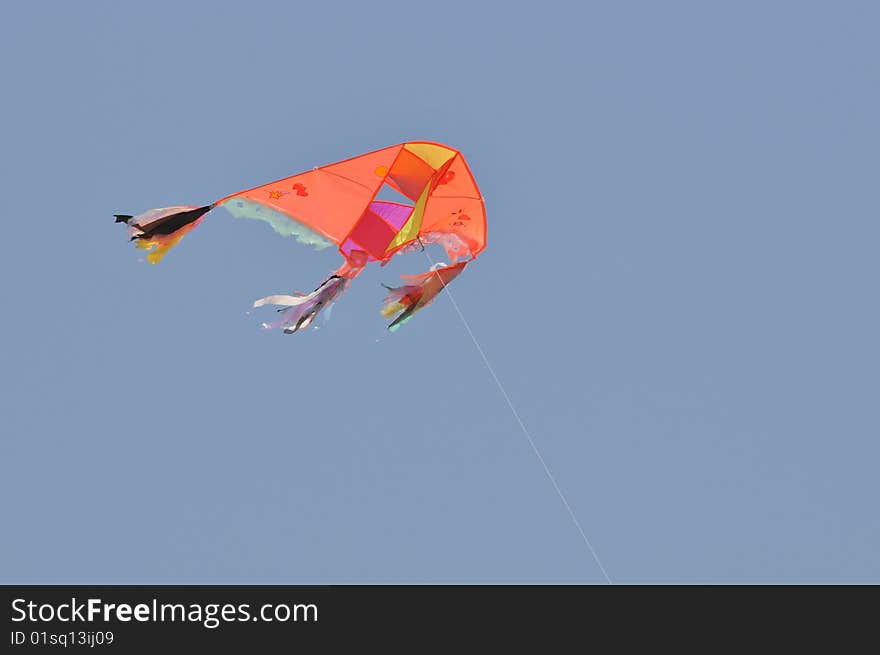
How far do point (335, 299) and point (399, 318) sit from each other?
1.29 metres

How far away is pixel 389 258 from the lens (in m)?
30.5

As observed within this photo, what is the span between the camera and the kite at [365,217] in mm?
29000

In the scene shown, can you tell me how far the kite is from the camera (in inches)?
1142

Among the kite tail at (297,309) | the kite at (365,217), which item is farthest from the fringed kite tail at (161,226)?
the kite tail at (297,309)

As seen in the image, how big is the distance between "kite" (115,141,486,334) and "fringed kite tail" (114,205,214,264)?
2 cm

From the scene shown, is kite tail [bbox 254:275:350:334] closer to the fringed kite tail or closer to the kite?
the kite

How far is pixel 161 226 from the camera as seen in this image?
2892cm

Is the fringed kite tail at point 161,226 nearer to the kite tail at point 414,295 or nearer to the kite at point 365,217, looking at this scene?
the kite at point 365,217

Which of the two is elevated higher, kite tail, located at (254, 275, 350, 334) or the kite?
the kite

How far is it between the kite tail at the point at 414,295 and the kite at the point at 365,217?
0.02 meters

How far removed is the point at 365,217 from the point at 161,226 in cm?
375

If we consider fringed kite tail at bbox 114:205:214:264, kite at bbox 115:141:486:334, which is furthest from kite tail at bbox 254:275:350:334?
fringed kite tail at bbox 114:205:214:264

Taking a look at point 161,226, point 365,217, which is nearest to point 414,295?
point 365,217
